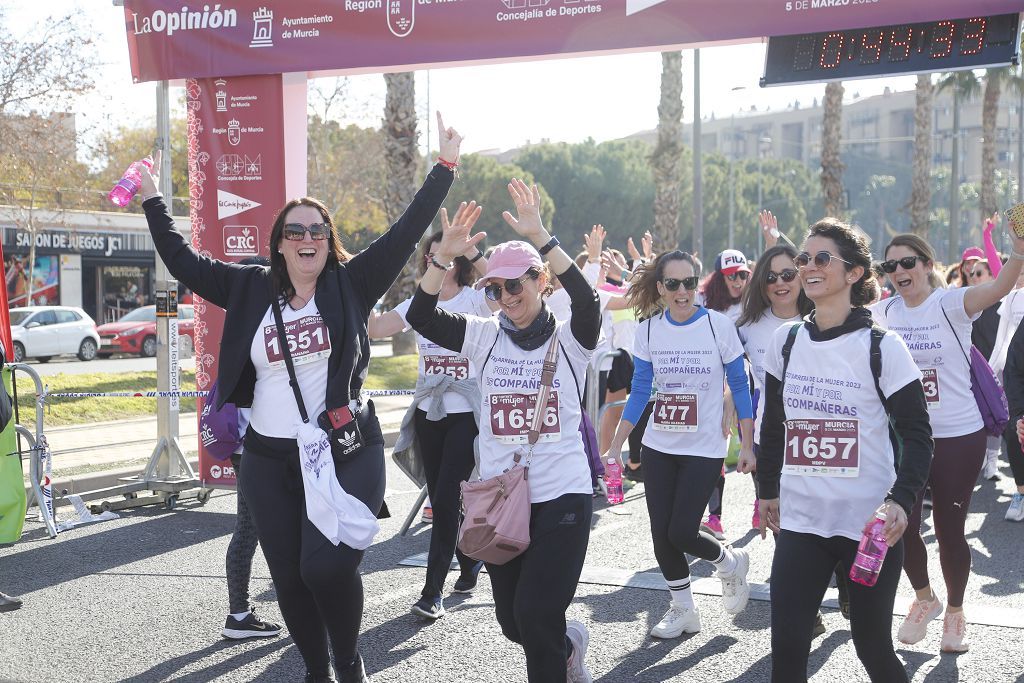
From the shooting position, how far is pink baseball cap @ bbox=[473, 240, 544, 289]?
4086 mm

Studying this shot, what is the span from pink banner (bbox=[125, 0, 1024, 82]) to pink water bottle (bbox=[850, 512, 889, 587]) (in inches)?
224

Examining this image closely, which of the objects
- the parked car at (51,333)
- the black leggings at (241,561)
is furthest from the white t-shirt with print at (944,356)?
the parked car at (51,333)

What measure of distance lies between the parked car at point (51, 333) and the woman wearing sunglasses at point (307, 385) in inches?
965

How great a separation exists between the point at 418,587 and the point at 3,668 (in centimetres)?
231

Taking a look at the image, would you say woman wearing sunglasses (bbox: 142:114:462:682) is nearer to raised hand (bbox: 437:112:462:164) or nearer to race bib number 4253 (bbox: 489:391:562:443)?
raised hand (bbox: 437:112:462:164)

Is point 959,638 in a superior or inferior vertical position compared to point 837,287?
inferior

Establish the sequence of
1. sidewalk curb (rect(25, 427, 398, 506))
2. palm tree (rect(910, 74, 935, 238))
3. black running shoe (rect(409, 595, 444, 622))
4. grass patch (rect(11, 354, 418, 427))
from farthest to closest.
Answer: palm tree (rect(910, 74, 935, 238))
grass patch (rect(11, 354, 418, 427))
sidewalk curb (rect(25, 427, 398, 506))
black running shoe (rect(409, 595, 444, 622))

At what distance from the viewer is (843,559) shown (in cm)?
367

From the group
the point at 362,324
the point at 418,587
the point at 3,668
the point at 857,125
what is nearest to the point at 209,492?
the point at 418,587

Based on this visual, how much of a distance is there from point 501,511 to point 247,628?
88.4 inches

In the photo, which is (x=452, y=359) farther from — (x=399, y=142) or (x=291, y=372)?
(x=399, y=142)

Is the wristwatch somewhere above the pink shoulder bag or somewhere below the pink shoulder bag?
above

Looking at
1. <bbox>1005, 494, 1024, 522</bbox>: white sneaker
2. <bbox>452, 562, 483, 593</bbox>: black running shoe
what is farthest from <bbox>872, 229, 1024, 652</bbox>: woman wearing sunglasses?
<bbox>1005, 494, 1024, 522</bbox>: white sneaker

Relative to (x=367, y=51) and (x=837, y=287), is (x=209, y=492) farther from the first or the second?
(x=837, y=287)
